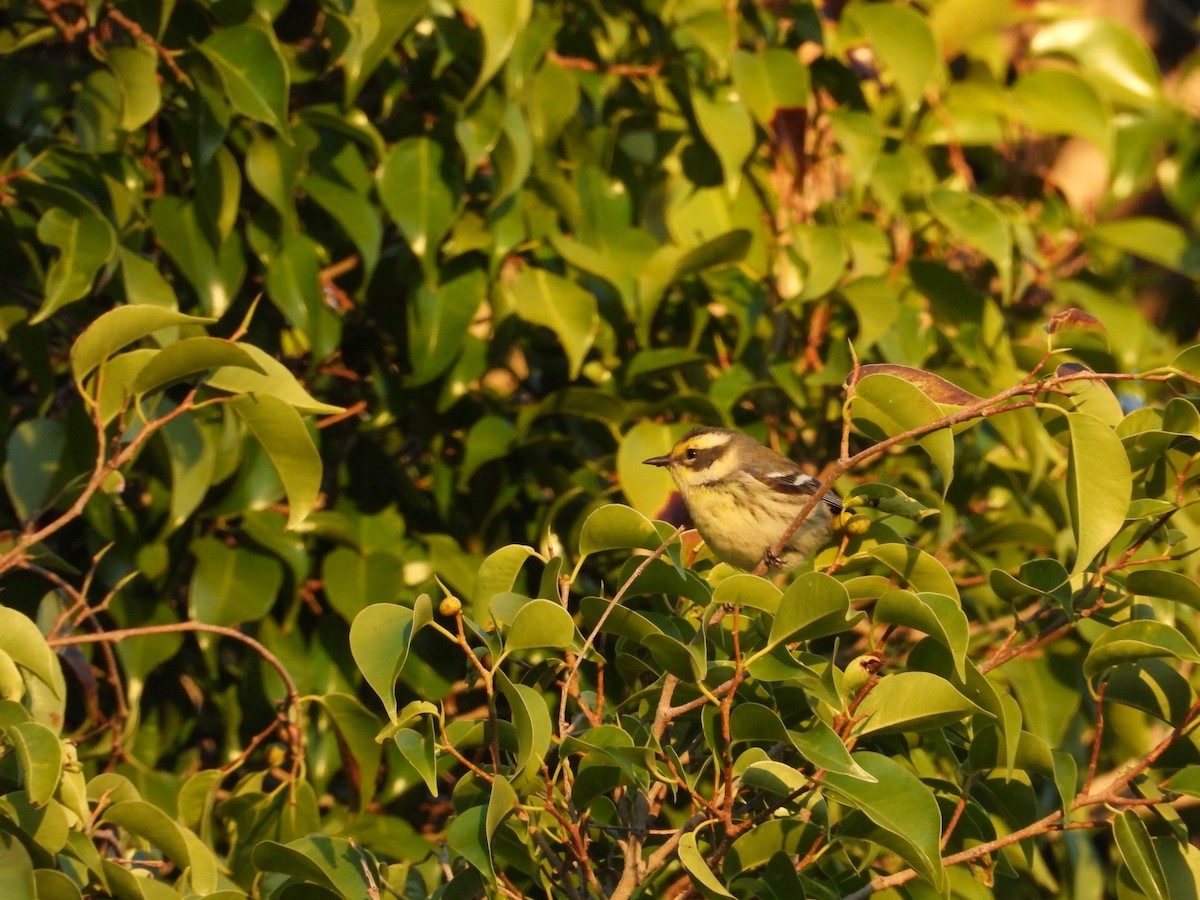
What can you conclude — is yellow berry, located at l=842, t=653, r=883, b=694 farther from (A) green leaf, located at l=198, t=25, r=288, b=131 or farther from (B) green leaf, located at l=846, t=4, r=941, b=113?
(B) green leaf, located at l=846, t=4, r=941, b=113

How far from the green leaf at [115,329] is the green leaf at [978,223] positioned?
84.0 inches

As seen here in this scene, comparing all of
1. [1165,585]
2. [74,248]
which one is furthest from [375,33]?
[1165,585]

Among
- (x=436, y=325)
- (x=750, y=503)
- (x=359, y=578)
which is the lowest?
(x=750, y=503)

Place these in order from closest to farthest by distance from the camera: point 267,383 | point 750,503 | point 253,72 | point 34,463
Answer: point 267,383, point 34,463, point 253,72, point 750,503

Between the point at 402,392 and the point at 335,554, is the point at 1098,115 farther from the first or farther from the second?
the point at 335,554

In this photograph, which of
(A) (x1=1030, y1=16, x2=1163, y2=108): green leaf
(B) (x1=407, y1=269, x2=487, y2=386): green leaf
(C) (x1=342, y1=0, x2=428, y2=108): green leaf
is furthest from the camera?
(A) (x1=1030, y1=16, x2=1163, y2=108): green leaf

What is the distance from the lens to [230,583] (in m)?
2.92

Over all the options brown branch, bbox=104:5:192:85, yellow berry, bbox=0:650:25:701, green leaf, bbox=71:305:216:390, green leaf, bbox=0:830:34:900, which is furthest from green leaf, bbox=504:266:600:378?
green leaf, bbox=0:830:34:900

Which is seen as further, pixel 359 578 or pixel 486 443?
pixel 486 443

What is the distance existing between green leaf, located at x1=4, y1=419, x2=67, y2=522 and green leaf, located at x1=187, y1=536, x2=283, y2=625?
0.36m

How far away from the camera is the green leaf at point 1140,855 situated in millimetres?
1896

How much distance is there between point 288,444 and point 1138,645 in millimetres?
1380

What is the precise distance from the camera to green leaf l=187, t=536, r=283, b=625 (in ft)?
9.40

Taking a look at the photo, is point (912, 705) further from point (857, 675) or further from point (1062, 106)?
point (1062, 106)
